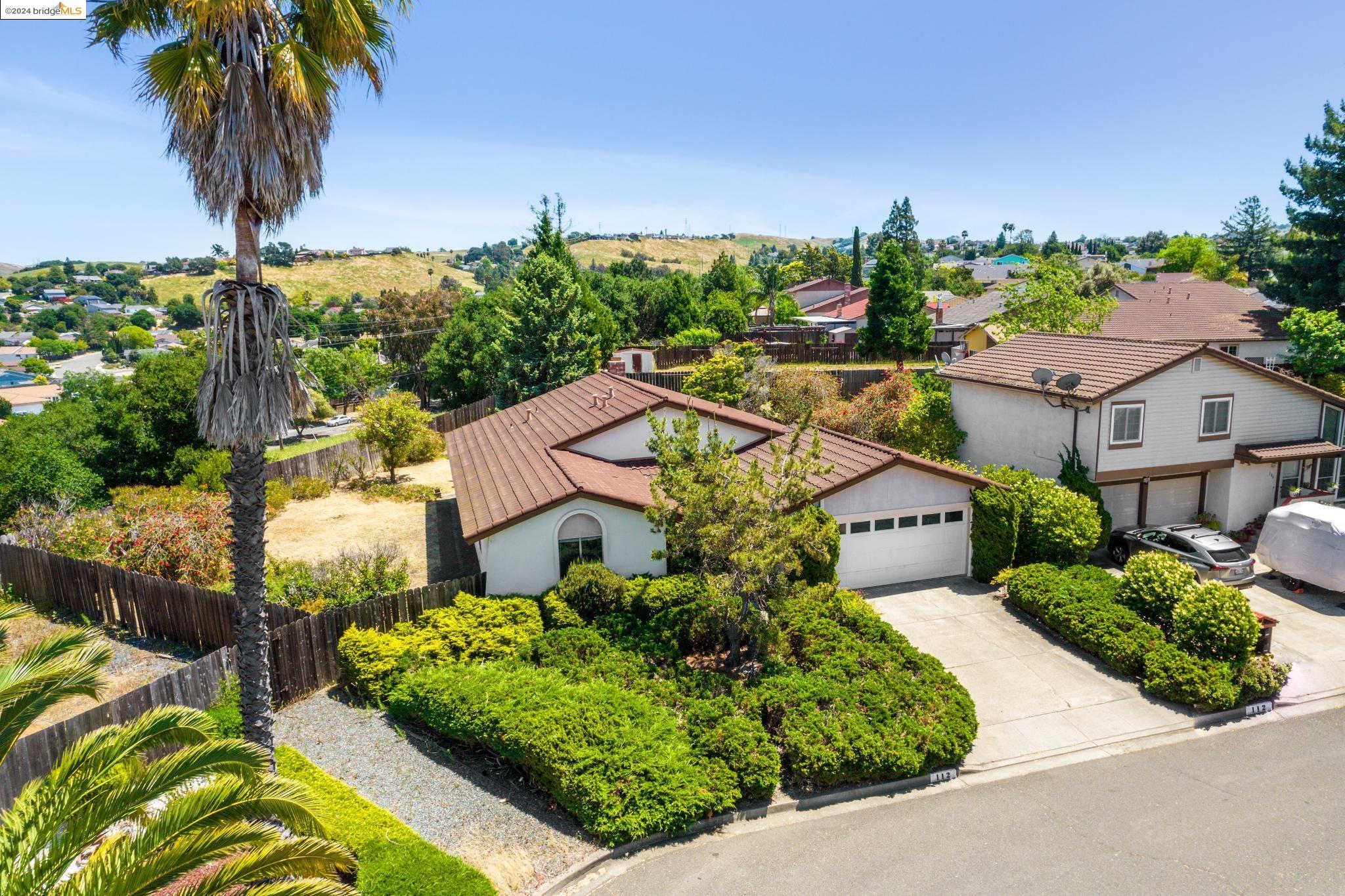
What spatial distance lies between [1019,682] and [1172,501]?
12.3 metres

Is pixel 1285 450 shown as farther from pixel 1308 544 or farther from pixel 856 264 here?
pixel 856 264

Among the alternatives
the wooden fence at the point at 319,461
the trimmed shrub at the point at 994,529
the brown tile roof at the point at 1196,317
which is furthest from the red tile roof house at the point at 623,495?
the brown tile roof at the point at 1196,317

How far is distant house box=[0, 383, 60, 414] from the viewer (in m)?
61.0

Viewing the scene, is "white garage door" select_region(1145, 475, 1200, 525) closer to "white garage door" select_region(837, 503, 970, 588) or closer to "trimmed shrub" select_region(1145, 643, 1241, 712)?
"white garage door" select_region(837, 503, 970, 588)

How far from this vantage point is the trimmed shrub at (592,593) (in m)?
16.8

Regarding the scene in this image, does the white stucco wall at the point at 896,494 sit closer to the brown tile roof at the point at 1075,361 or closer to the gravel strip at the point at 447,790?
the brown tile roof at the point at 1075,361

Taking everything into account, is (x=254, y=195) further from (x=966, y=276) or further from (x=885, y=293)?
(x=966, y=276)

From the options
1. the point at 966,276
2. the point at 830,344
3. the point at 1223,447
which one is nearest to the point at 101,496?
the point at 1223,447

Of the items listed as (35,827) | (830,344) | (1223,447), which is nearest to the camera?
(35,827)

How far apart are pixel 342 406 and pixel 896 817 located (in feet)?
187

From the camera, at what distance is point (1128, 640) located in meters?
16.2

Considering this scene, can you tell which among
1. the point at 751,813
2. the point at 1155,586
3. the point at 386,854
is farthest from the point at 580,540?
the point at 1155,586

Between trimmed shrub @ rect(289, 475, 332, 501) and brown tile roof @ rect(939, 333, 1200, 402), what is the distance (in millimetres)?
23474

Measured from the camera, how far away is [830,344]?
57.5 meters
